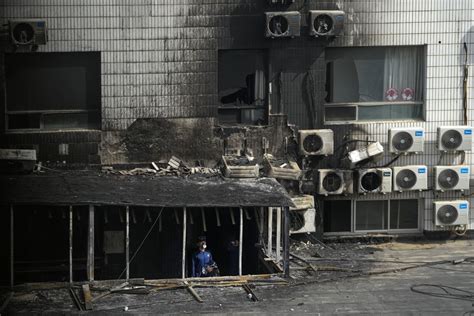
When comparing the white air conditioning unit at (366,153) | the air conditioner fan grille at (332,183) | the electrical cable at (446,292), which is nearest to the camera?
the electrical cable at (446,292)

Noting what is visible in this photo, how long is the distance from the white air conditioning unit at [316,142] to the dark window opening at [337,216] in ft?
5.18

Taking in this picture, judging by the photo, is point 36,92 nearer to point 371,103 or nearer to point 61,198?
point 61,198

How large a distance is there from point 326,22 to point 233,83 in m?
2.66

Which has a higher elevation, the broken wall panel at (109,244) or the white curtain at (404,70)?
the white curtain at (404,70)

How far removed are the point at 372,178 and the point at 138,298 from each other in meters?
6.96

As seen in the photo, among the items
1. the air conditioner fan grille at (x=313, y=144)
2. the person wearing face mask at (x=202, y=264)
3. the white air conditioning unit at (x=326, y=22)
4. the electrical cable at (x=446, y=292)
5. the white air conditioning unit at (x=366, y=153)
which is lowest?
the electrical cable at (x=446, y=292)

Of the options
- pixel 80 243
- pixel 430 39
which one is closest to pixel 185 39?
pixel 80 243

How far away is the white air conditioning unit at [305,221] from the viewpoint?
67.3 ft

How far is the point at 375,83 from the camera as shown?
21.3 meters

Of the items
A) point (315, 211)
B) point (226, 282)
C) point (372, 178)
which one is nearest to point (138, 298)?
point (226, 282)

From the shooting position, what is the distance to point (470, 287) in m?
17.8

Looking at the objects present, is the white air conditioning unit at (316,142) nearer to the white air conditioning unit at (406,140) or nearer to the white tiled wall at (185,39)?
the white tiled wall at (185,39)

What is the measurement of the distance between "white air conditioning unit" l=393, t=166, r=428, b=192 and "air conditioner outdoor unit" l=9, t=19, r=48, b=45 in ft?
29.5

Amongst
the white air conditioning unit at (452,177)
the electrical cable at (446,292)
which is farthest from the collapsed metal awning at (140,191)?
the white air conditioning unit at (452,177)
